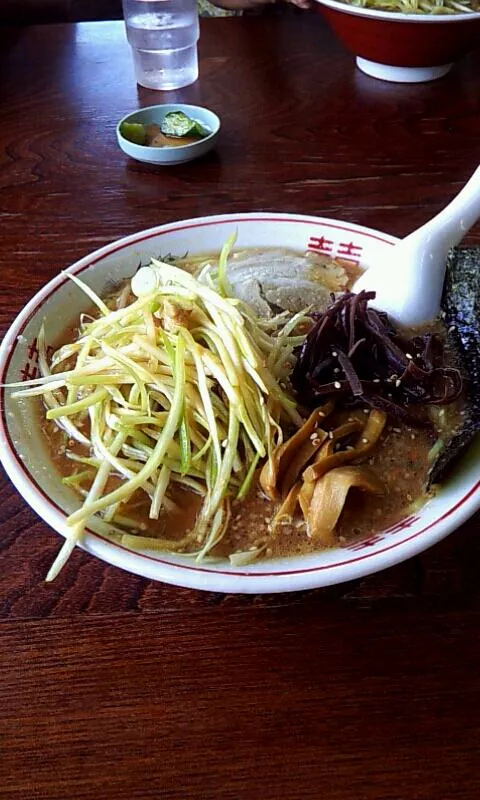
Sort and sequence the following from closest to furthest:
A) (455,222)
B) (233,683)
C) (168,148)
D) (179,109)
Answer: (233,683), (455,222), (168,148), (179,109)

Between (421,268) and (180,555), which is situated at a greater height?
(421,268)

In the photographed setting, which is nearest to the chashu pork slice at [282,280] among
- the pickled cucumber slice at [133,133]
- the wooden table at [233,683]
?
the wooden table at [233,683]

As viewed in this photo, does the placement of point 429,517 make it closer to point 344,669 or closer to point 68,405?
point 344,669

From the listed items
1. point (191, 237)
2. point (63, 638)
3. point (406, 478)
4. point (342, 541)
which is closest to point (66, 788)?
point (63, 638)

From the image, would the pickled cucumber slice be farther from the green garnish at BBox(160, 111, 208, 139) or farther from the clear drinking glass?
the clear drinking glass

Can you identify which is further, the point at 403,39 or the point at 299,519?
the point at 403,39

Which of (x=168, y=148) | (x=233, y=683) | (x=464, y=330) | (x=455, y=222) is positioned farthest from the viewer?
(x=168, y=148)

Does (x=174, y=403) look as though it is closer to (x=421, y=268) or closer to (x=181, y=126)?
(x=421, y=268)

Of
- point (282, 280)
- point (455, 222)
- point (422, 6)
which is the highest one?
point (422, 6)

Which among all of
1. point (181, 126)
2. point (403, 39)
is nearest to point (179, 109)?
point (181, 126)
